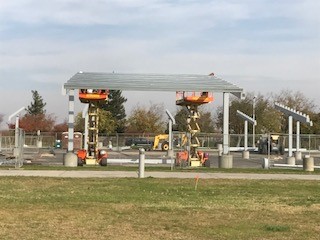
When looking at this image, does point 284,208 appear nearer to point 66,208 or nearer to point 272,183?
point 66,208

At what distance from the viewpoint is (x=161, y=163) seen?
28250mm

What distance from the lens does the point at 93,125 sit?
2878 centimetres

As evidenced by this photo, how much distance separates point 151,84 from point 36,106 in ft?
296

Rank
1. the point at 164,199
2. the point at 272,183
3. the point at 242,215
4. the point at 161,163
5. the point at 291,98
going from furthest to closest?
the point at 291,98 → the point at 161,163 → the point at 272,183 → the point at 164,199 → the point at 242,215

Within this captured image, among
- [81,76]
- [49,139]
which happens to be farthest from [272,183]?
[49,139]

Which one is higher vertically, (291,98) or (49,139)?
(291,98)

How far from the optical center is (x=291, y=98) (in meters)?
90.9

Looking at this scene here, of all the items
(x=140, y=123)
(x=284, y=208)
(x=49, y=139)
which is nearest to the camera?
(x=284, y=208)

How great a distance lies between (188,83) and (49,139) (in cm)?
4019

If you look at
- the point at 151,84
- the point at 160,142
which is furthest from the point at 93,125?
the point at 160,142

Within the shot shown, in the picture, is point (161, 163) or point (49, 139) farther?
point (49, 139)

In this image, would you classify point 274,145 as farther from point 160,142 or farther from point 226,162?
point 226,162

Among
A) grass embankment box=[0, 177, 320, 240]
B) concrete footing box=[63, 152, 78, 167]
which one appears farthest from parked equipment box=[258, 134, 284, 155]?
grass embankment box=[0, 177, 320, 240]

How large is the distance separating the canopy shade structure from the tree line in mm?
47403
